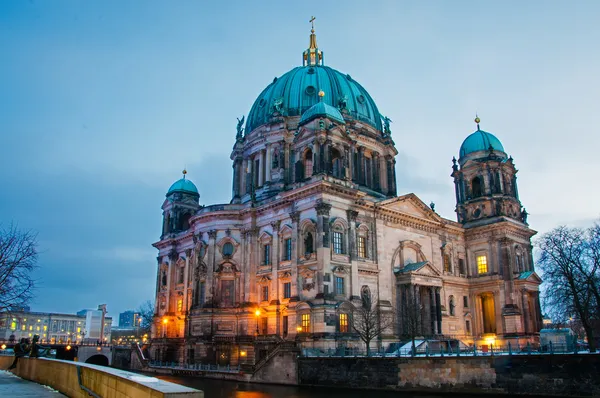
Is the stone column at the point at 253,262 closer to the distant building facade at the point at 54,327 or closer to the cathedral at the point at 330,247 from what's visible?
the cathedral at the point at 330,247

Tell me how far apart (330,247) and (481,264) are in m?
27.0

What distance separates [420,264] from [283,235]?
14864mm

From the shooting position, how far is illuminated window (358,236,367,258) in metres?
53.7

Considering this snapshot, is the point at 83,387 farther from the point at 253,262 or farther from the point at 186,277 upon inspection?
the point at 186,277

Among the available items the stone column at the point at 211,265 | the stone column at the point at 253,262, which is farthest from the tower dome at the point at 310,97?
the stone column at the point at 211,265

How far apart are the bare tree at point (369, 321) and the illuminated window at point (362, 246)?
4.93 metres

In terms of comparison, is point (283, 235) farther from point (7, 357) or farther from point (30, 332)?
point (30, 332)

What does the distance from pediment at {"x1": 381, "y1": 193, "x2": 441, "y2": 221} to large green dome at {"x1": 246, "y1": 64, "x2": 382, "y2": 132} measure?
532 inches

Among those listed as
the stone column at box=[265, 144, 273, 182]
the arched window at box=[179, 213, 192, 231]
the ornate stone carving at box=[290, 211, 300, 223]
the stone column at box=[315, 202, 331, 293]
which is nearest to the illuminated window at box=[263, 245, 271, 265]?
the ornate stone carving at box=[290, 211, 300, 223]

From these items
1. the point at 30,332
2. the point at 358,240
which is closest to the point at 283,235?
the point at 358,240

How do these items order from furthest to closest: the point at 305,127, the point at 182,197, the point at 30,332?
the point at 30,332, the point at 182,197, the point at 305,127

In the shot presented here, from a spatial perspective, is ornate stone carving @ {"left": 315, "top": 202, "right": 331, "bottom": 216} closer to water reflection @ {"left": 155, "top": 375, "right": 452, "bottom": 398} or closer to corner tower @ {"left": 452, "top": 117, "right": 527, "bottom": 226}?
water reflection @ {"left": 155, "top": 375, "right": 452, "bottom": 398}

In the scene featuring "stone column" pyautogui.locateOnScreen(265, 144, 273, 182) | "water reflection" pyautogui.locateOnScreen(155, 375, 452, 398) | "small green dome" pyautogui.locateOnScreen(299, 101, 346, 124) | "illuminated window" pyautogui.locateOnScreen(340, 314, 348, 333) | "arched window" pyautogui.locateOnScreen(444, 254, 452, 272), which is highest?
"small green dome" pyautogui.locateOnScreen(299, 101, 346, 124)

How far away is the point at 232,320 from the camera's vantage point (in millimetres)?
56625
